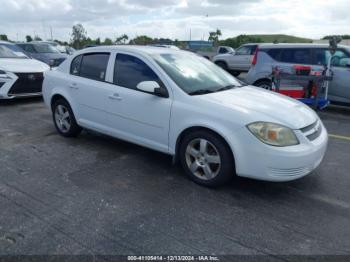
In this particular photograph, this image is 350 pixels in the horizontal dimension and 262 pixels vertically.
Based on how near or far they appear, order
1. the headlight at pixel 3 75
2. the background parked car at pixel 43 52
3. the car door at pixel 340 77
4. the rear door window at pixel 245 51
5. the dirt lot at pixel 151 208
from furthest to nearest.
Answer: the rear door window at pixel 245 51 → the background parked car at pixel 43 52 → the headlight at pixel 3 75 → the car door at pixel 340 77 → the dirt lot at pixel 151 208

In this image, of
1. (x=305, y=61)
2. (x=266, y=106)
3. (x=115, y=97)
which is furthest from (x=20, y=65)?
(x=305, y=61)

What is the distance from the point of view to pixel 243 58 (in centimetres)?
1625

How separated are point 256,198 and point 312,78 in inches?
193

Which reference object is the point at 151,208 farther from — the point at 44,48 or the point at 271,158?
the point at 44,48

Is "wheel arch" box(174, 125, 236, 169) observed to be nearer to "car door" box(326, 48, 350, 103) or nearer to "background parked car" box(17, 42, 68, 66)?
"car door" box(326, 48, 350, 103)

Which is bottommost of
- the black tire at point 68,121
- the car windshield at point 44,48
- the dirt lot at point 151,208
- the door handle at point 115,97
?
the dirt lot at point 151,208

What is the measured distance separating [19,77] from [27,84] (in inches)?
11.3

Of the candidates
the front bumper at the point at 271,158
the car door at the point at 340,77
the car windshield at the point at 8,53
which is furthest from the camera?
the car windshield at the point at 8,53

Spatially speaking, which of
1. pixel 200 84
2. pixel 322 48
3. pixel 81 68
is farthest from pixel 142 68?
pixel 322 48

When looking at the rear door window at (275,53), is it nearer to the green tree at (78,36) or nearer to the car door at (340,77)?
the car door at (340,77)

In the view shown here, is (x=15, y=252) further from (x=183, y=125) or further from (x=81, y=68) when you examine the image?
(x=81, y=68)

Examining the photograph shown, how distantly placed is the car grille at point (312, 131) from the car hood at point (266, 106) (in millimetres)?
46

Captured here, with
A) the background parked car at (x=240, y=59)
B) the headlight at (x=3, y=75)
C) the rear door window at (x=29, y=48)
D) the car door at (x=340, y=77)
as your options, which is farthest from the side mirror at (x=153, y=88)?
the background parked car at (x=240, y=59)

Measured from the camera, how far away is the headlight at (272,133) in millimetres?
3297
